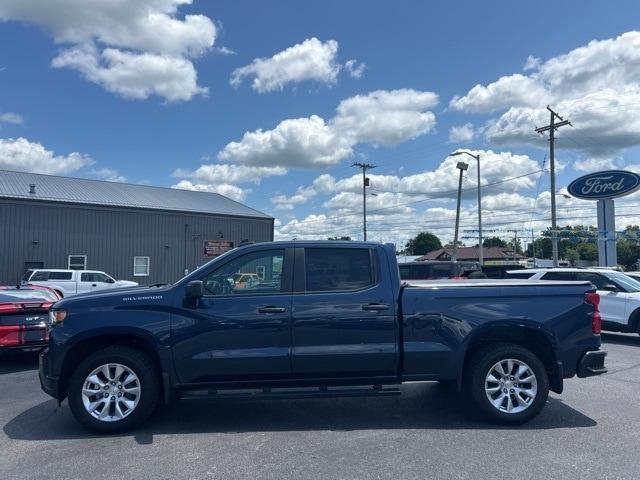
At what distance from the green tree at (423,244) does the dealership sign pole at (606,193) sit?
296 ft

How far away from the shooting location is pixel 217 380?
580cm

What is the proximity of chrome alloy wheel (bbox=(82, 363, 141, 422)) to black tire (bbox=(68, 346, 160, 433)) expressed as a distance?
Result: 0.11 feet

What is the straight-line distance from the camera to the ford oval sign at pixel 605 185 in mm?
29453

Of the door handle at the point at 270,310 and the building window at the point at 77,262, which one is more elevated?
the building window at the point at 77,262

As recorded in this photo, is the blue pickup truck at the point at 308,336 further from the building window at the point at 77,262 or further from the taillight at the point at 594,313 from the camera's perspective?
the building window at the point at 77,262

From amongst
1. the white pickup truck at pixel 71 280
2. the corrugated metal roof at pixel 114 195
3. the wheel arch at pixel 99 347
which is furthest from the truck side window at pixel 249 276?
the corrugated metal roof at pixel 114 195

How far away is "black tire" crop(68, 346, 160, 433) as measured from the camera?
564 centimetres

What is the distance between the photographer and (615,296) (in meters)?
13.0

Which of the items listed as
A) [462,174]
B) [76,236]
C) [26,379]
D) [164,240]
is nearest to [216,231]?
[164,240]

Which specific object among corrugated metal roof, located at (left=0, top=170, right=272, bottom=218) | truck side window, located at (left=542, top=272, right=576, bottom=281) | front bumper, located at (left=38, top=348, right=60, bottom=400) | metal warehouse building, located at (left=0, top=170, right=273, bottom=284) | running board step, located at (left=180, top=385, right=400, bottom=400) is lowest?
running board step, located at (left=180, top=385, right=400, bottom=400)

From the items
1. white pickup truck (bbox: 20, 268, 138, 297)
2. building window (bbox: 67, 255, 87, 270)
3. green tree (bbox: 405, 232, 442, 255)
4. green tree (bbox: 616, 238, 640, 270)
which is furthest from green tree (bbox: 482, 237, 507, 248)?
white pickup truck (bbox: 20, 268, 138, 297)

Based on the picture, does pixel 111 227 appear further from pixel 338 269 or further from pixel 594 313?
pixel 594 313

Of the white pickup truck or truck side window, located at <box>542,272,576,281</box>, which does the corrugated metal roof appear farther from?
truck side window, located at <box>542,272,576,281</box>

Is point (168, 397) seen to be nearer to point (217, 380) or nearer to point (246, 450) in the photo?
point (217, 380)
